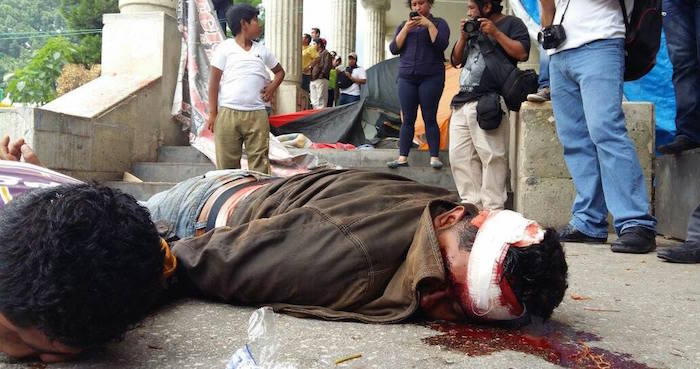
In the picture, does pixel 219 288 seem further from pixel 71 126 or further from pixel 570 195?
pixel 71 126

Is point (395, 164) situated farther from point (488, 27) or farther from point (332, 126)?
point (332, 126)

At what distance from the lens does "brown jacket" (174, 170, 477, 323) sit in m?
1.58

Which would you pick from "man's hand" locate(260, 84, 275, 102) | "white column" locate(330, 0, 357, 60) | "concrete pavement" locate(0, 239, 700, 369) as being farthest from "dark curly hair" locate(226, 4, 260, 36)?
"white column" locate(330, 0, 357, 60)

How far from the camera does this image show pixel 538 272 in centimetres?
152

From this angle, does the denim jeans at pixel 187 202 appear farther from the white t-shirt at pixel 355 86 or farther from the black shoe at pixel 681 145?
the white t-shirt at pixel 355 86

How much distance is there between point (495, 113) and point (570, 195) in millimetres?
845

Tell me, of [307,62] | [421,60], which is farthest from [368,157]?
[307,62]

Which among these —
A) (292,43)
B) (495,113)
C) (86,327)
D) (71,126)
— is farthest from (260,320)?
(292,43)

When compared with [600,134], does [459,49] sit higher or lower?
higher

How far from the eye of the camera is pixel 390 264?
5.34 feet

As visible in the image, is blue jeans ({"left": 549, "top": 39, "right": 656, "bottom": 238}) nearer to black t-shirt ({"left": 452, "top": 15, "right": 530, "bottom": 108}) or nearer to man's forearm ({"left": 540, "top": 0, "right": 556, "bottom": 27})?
man's forearm ({"left": 540, "top": 0, "right": 556, "bottom": 27})

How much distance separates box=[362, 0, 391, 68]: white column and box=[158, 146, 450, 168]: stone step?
9599 mm

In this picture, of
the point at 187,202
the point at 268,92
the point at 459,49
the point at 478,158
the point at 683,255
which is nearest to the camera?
the point at 187,202

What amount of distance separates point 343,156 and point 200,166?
4.71 ft
